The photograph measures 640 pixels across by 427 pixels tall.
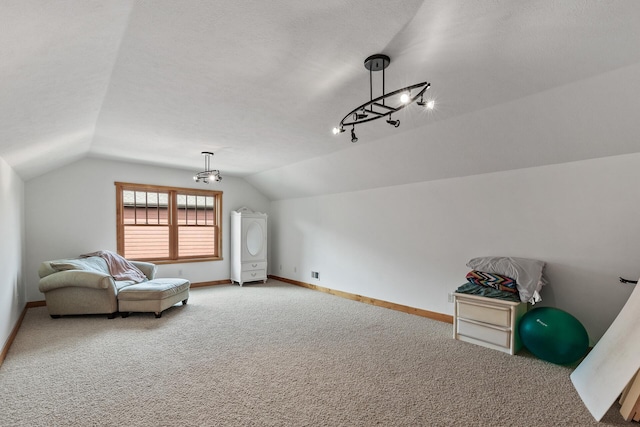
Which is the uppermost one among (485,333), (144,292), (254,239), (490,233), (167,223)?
(167,223)

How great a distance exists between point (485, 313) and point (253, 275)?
503 cm

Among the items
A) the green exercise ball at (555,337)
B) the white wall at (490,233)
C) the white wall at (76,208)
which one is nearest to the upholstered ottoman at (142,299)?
the white wall at (76,208)

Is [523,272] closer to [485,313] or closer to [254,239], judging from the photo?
[485,313]

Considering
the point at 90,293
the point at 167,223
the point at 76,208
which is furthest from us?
the point at 167,223

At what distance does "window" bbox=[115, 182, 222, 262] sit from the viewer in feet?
20.2

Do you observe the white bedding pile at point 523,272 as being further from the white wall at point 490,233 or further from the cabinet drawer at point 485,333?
the cabinet drawer at point 485,333

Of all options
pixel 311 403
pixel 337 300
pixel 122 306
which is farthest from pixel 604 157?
pixel 122 306

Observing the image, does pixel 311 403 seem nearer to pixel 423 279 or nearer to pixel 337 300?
pixel 423 279

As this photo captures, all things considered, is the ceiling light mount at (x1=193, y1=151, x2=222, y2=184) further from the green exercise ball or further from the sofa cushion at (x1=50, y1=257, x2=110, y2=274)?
the green exercise ball

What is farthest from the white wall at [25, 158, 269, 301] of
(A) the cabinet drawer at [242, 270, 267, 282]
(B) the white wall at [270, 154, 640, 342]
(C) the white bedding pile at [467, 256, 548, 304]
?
(C) the white bedding pile at [467, 256, 548, 304]

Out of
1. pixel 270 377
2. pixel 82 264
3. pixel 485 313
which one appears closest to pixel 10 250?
pixel 82 264

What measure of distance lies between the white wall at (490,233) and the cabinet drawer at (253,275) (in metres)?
1.22

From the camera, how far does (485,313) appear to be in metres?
3.55

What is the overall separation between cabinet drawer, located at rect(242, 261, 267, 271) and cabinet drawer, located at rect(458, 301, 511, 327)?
4704 millimetres
